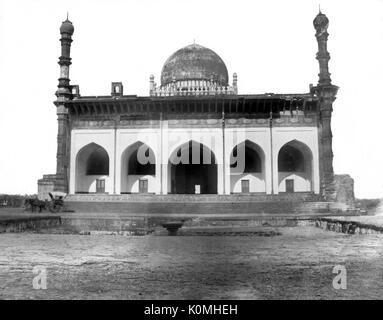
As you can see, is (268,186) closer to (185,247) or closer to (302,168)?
(302,168)

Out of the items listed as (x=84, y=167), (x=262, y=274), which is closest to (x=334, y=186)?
(x=84, y=167)

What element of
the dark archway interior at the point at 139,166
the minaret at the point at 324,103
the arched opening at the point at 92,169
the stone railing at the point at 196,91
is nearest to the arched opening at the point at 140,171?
the dark archway interior at the point at 139,166

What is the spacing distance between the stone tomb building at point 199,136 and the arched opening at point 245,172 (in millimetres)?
53

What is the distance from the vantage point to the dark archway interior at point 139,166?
22031mm

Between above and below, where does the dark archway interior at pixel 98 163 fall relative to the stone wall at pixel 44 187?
above

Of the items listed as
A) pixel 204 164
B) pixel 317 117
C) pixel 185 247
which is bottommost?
pixel 185 247

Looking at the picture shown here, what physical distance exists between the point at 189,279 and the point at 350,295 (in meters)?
1.29

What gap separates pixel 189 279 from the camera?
3.41m

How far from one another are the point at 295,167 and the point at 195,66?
836 centimetres

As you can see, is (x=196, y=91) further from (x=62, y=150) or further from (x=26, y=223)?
(x=26, y=223)

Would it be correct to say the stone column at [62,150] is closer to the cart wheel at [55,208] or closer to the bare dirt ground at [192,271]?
the cart wheel at [55,208]

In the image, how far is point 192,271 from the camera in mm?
3814

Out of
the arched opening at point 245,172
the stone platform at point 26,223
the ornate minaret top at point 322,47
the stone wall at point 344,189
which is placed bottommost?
the stone platform at point 26,223

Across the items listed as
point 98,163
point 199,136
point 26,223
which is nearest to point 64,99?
point 98,163
